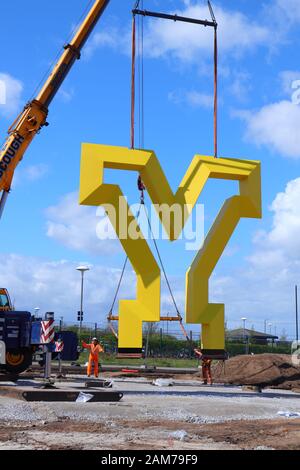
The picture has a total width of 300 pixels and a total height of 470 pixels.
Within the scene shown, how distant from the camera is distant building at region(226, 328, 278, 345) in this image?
55981 millimetres

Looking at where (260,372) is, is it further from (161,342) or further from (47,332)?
(161,342)

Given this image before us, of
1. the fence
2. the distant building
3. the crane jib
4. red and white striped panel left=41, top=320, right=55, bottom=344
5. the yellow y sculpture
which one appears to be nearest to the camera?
red and white striped panel left=41, top=320, right=55, bottom=344

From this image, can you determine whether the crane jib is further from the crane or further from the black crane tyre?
the black crane tyre

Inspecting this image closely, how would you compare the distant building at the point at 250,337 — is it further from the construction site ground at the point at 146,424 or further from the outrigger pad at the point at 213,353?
the construction site ground at the point at 146,424

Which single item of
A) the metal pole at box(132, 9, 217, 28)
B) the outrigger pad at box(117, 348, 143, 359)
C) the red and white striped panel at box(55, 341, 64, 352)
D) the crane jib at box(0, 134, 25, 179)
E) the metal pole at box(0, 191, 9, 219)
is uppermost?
the metal pole at box(132, 9, 217, 28)

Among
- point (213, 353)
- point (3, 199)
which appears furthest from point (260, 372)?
point (3, 199)

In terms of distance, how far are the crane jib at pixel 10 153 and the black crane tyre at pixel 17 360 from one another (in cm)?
580

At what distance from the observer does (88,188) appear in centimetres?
1834

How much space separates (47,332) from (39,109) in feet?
27.0

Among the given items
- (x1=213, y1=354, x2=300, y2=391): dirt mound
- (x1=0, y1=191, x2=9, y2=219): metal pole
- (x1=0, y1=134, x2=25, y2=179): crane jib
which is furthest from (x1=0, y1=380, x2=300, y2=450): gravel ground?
(x1=213, y1=354, x2=300, y2=391): dirt mound

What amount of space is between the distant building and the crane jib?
34.9 metres

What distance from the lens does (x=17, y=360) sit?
20422 mm
